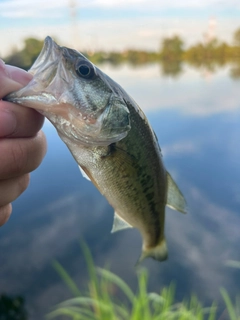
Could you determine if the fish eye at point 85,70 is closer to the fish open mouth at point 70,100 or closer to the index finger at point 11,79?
the fish open mouth at point 70,100

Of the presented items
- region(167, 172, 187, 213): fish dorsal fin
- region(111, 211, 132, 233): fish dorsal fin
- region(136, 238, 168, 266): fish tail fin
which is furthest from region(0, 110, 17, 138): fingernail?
region(136, 238, 168, 266): fish tail fin

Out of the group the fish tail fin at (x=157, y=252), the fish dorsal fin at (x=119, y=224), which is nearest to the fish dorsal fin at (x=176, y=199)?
the fish dorsal fin at (x=119, y=224)

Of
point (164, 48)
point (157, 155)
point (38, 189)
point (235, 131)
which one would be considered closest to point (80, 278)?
point (38, 189)

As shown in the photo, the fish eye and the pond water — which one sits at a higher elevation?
the fish eye

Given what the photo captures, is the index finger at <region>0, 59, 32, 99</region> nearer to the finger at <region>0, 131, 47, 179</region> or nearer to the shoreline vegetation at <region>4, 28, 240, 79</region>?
the finger at <region>0, 131, 47, 179</region>

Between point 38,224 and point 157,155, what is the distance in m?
6.32

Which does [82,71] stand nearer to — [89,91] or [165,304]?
[89,91]

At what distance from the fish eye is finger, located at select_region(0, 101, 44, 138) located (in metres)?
0.22

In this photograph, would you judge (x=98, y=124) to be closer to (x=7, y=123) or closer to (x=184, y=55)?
(x=7, y=123)

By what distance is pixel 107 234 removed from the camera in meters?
6.98

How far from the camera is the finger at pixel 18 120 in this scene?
1.06m

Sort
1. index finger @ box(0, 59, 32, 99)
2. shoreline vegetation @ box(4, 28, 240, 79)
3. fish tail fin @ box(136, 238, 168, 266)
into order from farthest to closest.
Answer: shoreline vegetation @ box(4, 28, 240, 79)
fish tail fin @ box(136, 238, 168, 266)
index finger @ box(0, 59, 32, 99)

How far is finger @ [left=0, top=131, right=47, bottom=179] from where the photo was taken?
46.1 inches

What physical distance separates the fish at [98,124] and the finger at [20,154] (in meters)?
0.16
